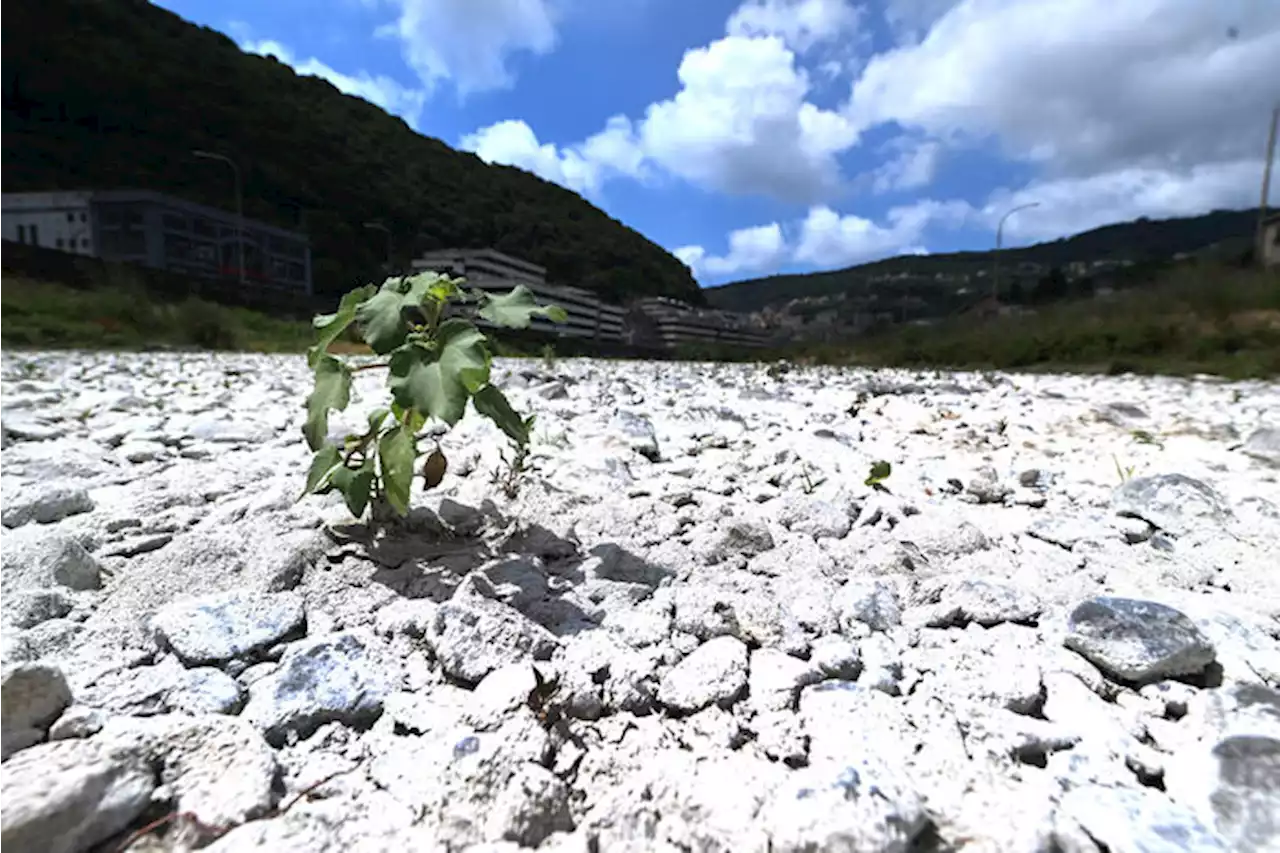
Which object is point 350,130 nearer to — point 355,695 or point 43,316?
point 43,316

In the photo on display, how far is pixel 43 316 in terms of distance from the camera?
9.84m

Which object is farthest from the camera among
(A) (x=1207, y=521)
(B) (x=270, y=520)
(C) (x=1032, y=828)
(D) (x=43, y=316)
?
(D) (x=43, y=316)

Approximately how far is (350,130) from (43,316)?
40.1 meters

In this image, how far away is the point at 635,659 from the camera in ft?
3.86

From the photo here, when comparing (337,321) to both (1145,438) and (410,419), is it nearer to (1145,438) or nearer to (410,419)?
(410,419)

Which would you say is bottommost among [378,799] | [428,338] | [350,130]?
[378,799]

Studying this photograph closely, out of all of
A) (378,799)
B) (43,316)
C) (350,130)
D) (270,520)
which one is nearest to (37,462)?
(270,520)

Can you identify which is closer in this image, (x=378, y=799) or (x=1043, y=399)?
(x=378, y=799)

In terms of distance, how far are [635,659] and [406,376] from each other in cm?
70

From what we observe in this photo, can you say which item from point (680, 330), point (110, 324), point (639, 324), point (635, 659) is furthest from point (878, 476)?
point (680, 330)

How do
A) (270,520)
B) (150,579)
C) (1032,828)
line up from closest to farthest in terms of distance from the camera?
(1032,828) < (150,579) < (270,520)

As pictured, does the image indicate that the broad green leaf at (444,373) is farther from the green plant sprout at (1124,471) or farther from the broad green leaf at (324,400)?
the green plant sprout at (1124,471)

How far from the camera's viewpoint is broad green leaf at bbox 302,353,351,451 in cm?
144

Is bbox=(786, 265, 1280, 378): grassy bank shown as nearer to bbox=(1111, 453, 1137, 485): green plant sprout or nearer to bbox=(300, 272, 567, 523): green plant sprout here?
bbox=(1111, 453, 1137, 485): green plant sprout
